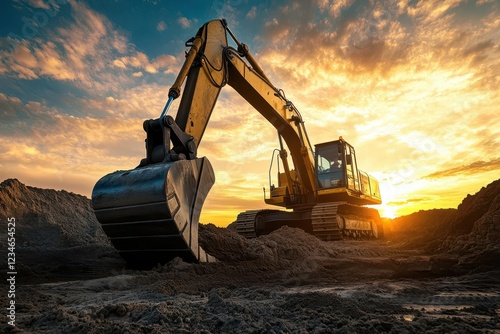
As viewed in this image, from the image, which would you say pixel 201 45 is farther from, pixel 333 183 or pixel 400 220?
pixel 400 220

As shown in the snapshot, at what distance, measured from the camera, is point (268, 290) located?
3.77 m

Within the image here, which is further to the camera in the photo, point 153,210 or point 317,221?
point 317,221

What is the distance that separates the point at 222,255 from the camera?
5.48 meters

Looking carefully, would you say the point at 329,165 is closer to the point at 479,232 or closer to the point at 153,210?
the point at 479,232

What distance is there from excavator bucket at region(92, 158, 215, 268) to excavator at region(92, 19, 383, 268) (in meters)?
0.01

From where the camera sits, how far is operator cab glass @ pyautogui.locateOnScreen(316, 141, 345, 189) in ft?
36.5

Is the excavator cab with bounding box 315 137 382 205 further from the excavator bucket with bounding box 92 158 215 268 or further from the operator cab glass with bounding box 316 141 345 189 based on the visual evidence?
the excavator bucket with bounding box 92 158 215 268

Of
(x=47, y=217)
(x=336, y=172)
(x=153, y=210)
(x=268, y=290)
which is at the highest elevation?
(x=336, y=172)

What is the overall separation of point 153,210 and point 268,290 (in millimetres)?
1707

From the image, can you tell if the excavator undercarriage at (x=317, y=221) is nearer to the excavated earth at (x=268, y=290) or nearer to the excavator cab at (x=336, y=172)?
the excavator cab at (x=336, y=172)

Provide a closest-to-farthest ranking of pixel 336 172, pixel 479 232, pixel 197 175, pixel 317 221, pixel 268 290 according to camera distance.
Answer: pixel 268 290, pixel 197 175, pixel 479 232, pixel 317 221, pixel 336 172

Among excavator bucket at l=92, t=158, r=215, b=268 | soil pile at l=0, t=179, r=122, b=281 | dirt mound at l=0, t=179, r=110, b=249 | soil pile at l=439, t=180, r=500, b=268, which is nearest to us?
excavator bucket at l=92, t=158, r=215, b=268

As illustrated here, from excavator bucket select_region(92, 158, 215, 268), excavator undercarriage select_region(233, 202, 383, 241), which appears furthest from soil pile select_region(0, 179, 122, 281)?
excavator undercarriage select_region(233, 202, 383, 241)

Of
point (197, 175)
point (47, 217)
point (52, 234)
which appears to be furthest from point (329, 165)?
point (47, 217)
